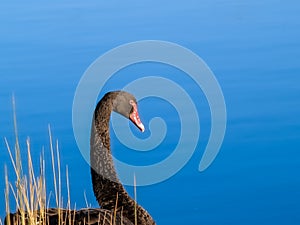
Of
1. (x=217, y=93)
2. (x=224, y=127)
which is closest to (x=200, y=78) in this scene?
(x=217, y=93)

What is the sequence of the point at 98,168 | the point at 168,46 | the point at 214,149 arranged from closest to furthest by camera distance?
the point at 98,168
the point at 214,149
the point at 168,46

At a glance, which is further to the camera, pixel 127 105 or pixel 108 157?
pixel 108 157

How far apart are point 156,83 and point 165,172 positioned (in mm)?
1931

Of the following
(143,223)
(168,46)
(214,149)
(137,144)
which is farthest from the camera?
(168,46)

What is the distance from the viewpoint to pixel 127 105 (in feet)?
18.9

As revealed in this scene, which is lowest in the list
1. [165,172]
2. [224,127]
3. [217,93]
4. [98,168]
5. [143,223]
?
[143,223]

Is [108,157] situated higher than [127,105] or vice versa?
[127,105]

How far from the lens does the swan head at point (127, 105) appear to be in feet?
18.8

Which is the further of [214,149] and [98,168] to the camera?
[214,149]

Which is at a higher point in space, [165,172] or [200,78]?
[200,78]

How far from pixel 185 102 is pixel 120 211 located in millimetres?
3342

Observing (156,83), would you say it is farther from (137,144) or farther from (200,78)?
(137,144)

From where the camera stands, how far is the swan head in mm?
5734

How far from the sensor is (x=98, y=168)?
5902mm
